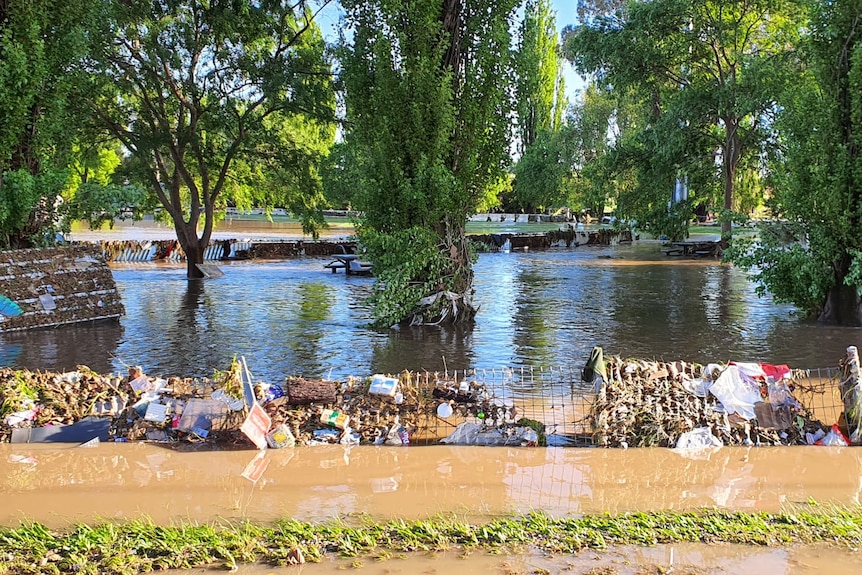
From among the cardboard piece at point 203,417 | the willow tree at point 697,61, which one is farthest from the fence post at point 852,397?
the willow tree at point 697,61

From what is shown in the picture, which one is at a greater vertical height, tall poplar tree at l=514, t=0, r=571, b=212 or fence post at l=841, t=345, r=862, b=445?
tall poplar tree at l=514, t=0, r=571, b=212

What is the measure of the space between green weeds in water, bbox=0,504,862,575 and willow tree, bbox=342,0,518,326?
9954mm

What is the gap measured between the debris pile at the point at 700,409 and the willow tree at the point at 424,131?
7893mm

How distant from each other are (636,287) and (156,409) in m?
19.1

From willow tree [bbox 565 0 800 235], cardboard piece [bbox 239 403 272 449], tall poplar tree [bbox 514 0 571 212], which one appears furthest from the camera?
tall poplar tree [bbox 514 0 571 212]

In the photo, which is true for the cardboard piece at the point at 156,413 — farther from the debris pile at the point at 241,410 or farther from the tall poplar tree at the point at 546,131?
the tall poplar tree at the point at 546,131

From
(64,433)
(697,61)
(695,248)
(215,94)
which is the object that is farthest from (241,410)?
(695,248)

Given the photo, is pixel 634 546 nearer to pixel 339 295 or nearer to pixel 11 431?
pixel 11 431

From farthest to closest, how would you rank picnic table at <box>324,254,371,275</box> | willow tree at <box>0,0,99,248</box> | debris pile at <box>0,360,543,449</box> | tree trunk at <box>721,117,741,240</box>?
tree trunk at <box>721,117,741,240</box> → picnic table at <box>324,254,371,275</box> → willow tree at <box>0,0,99,248</box> → debris pile at <box>0,360,543,449</box>

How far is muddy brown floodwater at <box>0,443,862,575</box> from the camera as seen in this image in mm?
5121

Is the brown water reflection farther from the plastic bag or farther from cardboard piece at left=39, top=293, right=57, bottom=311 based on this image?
cardboard piece at left=39, top=293, right=57, bottom=311

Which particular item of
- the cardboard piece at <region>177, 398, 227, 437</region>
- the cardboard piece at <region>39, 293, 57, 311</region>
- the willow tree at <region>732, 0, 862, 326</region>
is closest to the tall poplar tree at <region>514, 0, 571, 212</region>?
the willow tree at <region>732, 0, 862, 326</region>

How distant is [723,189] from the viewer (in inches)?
1419

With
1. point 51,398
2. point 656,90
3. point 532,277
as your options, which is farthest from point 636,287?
point 51,398
